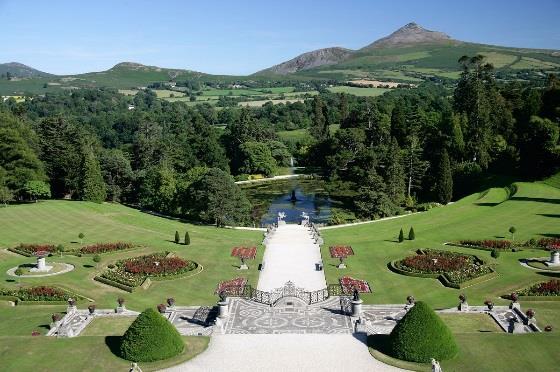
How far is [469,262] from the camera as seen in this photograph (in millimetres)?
49594

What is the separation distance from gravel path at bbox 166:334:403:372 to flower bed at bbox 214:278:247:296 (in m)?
9.16

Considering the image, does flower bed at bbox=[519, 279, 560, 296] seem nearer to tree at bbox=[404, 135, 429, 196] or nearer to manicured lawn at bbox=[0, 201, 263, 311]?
manicured lawn at bbox=[0, 201, 263, 311]

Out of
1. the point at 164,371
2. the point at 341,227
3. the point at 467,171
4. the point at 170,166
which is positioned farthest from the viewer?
the point at 170,166

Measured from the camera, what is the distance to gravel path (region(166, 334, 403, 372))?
30094mm

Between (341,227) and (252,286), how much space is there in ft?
92.7

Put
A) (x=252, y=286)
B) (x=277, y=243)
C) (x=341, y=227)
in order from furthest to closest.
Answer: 1. (x=341, y=227)
2. (x=277, y=243)
3. (x=252, y=286)

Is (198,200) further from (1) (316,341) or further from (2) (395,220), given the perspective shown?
(1) (316,341)

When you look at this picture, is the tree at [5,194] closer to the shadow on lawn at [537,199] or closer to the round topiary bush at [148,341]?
the round topiary bush at [148,341]

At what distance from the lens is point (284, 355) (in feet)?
104

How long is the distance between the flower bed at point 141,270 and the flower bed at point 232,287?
4.75 metres

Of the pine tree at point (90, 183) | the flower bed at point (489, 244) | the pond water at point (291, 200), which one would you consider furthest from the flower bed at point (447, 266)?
the pine tree at point (90, 183)

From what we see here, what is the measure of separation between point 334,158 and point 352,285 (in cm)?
7781

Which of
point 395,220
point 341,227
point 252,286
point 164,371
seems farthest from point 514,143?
point 164,371

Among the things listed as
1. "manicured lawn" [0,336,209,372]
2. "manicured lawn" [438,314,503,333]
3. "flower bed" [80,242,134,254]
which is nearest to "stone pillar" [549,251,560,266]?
"manicured lawn" [438,314,503,333]
